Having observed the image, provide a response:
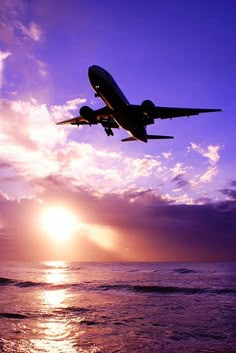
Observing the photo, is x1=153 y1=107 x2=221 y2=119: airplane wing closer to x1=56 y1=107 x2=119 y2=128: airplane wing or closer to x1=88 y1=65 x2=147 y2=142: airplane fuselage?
x1=88 y1=65 x2=147 y2=142: airplane fuselage

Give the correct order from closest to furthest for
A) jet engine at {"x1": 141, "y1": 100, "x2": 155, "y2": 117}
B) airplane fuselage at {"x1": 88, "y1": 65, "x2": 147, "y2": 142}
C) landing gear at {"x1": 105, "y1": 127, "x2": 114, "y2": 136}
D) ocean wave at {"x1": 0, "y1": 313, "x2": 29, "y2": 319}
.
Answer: ocean wave at {"x1": 0, "y1": 313, "x2": 29, "y2": 319}
airplane fuselage at {"x1": 88, "y1": 65, "x2": 147, "y2": 142}
jet engine at {"x1": 141, "y1": 100, "x2": 155, "y2": 117}
landing gear at {"x1": 105, "y1": 127, "x2": 114, "y2": 136}

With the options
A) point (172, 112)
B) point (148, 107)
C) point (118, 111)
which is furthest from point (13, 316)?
point (172, 112)

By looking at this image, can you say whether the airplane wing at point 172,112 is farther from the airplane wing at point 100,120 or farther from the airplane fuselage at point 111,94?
the airplane wing at point 100,120

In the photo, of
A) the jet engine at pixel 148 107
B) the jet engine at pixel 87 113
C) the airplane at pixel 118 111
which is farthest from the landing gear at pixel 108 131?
the jet engine at pixel 148 107

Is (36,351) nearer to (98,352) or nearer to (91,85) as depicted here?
(98,352)

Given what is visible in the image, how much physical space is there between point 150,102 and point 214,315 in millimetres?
19221

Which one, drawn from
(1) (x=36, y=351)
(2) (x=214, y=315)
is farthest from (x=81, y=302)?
(1) (x=36, y=351)

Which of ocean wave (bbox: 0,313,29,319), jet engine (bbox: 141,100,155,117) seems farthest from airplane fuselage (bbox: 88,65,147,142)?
ocean wave (bbox: 0,313,29,319)

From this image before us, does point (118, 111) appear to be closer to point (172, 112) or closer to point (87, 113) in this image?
point (87, 113)

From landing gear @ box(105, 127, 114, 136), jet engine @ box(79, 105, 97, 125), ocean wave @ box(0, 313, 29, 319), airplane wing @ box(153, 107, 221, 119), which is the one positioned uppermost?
jet engine @ box(79, 105, 97, 125)

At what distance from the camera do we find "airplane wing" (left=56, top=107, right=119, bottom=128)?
35438 mm

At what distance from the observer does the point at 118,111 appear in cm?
3095

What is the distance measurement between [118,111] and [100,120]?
6094mm

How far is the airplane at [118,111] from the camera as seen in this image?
29656 mm
